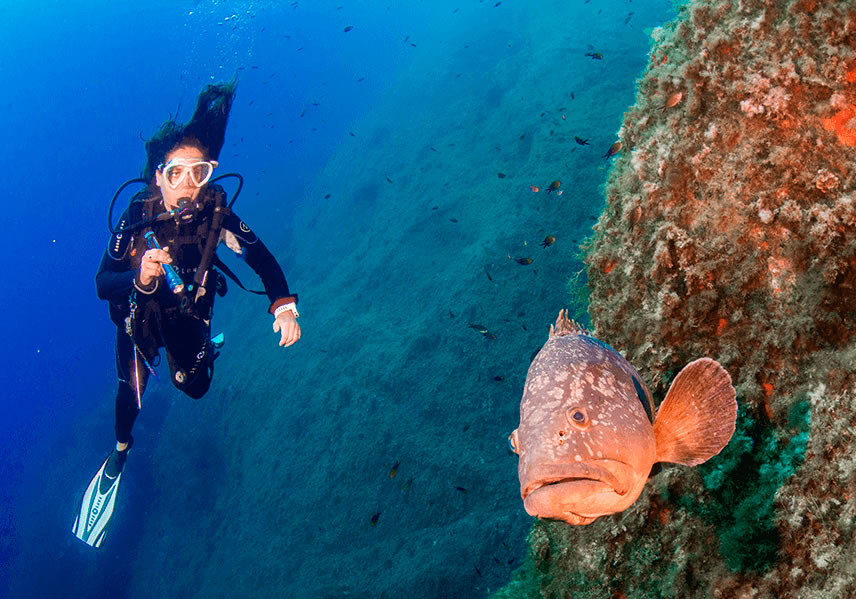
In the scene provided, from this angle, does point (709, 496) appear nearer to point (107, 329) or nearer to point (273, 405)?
point (273, 405)

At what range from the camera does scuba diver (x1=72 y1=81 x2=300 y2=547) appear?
5.08 metres

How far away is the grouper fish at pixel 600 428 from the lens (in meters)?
1.44

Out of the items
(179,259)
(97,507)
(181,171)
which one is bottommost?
(97,507)

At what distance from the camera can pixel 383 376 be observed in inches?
455

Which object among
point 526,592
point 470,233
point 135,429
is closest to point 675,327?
point 526,592

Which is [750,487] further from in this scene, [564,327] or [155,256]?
[155,256]

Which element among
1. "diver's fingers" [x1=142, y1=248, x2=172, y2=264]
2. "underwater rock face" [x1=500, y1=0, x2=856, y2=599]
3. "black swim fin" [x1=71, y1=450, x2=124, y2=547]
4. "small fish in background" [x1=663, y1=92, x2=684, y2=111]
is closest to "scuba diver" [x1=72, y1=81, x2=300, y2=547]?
"diver's fingers" [x1=142, y1=248, x2=172, y2=264]

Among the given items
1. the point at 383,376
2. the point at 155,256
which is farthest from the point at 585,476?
the point at 383,376

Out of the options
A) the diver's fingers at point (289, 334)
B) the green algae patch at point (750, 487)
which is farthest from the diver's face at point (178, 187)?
the green algae patch at point (750, 487)

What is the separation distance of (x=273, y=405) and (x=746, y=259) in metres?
14.6

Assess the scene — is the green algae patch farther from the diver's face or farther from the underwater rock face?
the diver's face

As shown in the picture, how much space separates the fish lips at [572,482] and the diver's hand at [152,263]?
4.56m

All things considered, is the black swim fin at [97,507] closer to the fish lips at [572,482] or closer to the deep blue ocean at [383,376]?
the deep blue ocean at [383,376]

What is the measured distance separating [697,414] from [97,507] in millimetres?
9093
